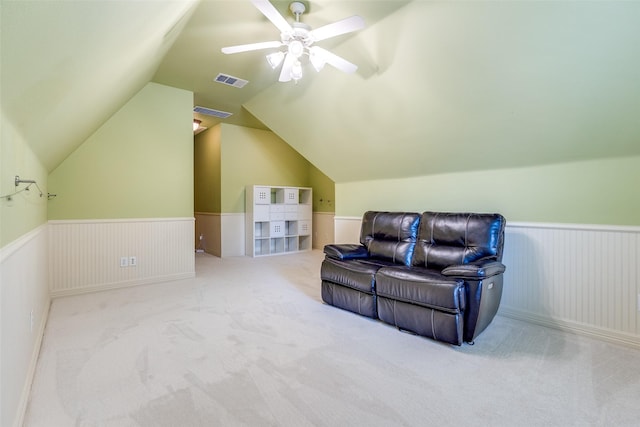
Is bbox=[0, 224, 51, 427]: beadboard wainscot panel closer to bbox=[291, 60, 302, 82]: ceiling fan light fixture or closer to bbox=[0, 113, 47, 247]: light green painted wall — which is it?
bbox=[0, 113, 47, 247]: light green painted wall

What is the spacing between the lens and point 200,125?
660 cm

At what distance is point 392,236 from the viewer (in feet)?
11.4

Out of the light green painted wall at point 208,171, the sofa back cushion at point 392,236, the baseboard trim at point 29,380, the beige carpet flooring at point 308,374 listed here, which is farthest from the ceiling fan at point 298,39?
the light green painted wall at point 208,171

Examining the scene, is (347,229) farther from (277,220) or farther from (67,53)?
(67,53)

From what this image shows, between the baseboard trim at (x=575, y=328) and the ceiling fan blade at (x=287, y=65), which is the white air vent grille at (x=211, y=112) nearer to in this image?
the ceiling fan blade at (x=287, y=65)

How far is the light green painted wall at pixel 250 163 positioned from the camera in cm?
645

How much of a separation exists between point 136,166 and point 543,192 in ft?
15.6

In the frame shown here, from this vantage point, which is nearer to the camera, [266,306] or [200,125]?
[266,306]

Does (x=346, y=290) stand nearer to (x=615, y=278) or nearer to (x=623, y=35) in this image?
(x=615, y=278)

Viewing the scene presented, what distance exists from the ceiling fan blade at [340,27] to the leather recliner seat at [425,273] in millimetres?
1918

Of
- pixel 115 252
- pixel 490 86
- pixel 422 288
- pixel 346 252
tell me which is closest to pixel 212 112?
pixel 115 252

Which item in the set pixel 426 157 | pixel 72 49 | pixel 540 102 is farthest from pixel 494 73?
pixel 72 49

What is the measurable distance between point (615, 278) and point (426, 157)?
1972 millimetres

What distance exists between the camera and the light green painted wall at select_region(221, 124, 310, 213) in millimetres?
6453
